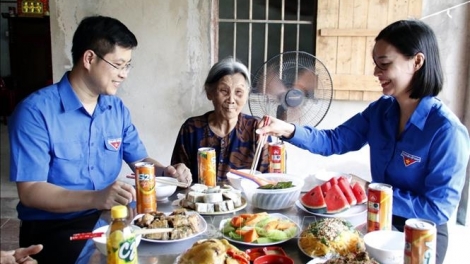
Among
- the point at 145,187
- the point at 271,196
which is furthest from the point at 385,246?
the point at 145,187

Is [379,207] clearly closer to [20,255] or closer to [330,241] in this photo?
[330,241]

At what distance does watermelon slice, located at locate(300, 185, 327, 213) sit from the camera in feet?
5.35

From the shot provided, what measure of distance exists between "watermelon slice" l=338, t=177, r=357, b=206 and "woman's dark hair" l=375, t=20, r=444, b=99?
57cm

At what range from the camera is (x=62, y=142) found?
6.40 feet

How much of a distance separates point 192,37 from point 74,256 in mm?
2392

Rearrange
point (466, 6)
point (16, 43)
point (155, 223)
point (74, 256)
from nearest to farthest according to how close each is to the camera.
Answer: point (155, 223) < point (74, 256) < point (466, 6) < point (16, 43)

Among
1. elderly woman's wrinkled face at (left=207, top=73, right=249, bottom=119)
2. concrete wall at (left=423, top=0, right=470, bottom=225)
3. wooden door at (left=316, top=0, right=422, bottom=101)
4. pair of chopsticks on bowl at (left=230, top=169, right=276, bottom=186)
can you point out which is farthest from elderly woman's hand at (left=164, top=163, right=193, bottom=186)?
concrete wall at (left=423, top=0, right=470, bottom=225)

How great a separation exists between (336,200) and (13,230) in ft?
10.5

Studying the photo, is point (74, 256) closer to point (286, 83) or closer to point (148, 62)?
point (286, 83)

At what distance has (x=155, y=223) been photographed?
4.62ft

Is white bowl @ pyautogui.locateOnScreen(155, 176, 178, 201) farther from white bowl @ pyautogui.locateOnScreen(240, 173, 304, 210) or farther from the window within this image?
the window

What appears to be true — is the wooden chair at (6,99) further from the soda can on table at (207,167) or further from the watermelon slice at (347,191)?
the watermelon slice at (347,191)

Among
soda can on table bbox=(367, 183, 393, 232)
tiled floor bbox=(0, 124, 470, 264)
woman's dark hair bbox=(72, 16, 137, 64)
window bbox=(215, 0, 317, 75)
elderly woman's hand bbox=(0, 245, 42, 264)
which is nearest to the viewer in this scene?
soda can on table bbox=(367, 183, 393, 232)

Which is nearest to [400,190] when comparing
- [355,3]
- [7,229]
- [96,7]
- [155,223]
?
[155,223]
